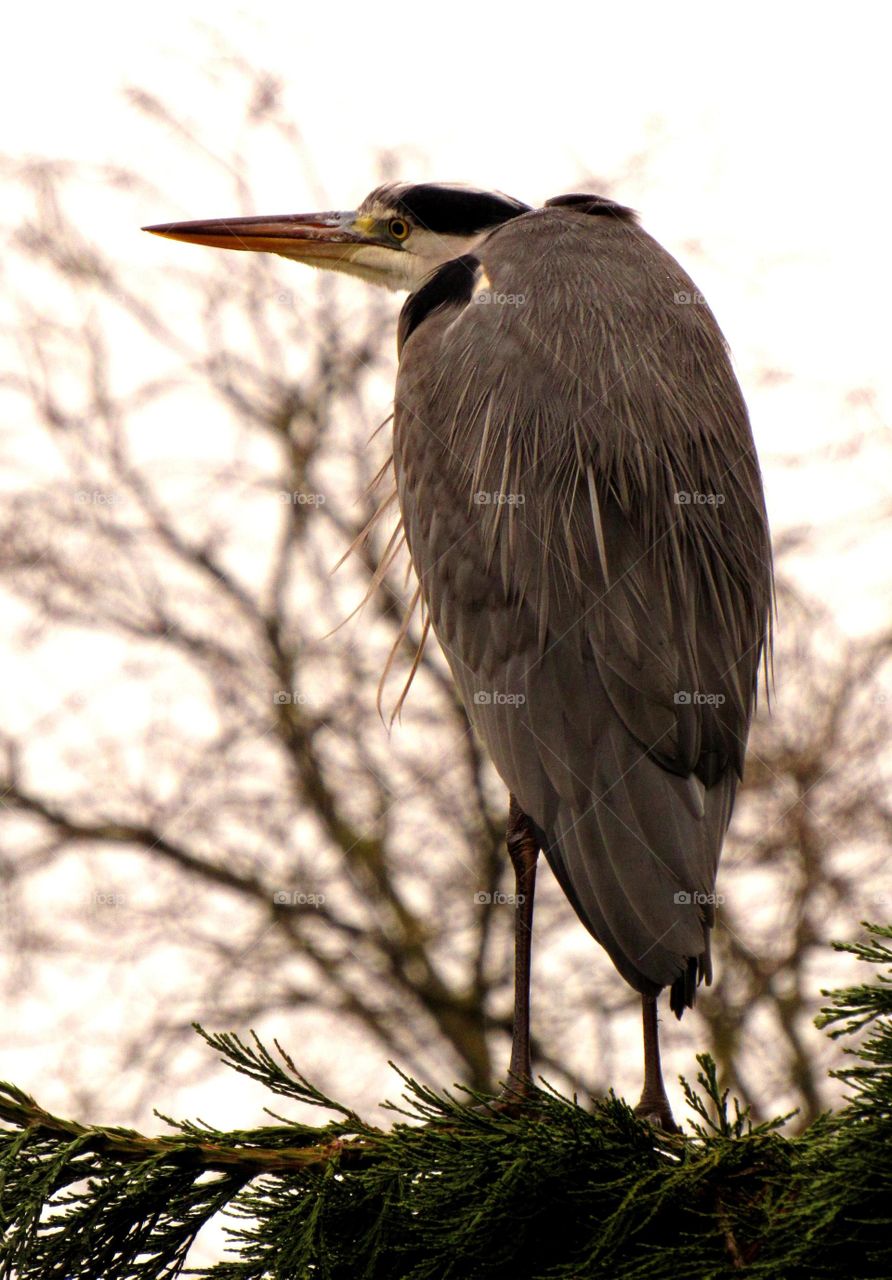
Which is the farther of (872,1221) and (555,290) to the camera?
(555,290)

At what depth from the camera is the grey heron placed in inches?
83.7

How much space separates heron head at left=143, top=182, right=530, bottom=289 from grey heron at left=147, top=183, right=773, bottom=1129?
1.00 ft

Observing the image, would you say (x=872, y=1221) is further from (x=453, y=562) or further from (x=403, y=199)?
(x=403, y=199)

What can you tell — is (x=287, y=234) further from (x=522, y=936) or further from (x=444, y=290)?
(x=522, y=936)

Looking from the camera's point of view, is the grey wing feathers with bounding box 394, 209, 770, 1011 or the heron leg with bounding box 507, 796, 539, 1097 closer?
the grey wing feathers with bounding box 394, 209, 770, 1011

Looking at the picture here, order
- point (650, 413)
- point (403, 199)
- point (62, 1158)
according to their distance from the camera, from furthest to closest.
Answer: point (403, 199)
point (650, 413)
point (62, 1158)

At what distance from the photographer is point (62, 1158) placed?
1343mm

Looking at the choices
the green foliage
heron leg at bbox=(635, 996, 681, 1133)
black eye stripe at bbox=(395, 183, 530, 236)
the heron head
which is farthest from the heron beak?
the green foliage

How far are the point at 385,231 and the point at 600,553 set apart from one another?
4.26ft

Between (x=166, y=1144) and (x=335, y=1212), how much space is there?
0.60 feet

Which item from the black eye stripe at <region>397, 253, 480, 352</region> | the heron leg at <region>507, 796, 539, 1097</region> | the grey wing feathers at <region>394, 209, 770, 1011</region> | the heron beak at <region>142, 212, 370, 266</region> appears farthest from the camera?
the heron beak at <region>142, 212, 370, 266</region>

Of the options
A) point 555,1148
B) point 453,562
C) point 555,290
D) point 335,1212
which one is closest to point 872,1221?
point 555,1148

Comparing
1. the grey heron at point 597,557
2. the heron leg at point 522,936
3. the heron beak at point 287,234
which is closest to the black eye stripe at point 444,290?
the grey heron at point 597,557

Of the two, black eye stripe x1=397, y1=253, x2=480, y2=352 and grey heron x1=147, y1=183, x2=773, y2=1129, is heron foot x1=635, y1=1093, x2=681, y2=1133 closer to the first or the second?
grey heron x1=147, y1=183, x2=773, y2=1129
